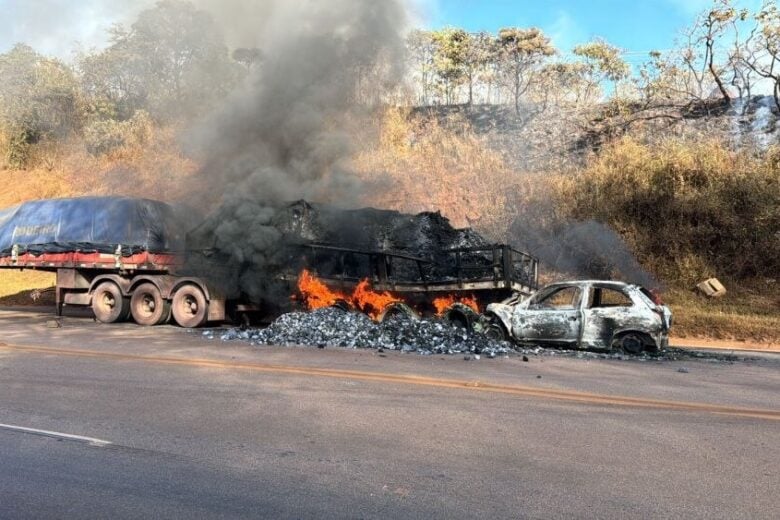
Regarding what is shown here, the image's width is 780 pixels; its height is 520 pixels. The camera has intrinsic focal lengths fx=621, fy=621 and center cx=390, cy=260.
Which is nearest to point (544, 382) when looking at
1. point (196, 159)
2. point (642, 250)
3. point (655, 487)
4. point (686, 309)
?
point (655, 487)

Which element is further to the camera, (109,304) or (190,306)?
(109,304)

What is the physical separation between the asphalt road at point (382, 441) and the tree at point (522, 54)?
26.7m

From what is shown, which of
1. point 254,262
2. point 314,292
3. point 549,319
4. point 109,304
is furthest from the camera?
point 109,304

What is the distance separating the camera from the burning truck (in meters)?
12.3

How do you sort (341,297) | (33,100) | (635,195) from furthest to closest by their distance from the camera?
(33,100), (635,195), (341,297)

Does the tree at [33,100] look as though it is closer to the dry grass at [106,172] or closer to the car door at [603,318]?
the dry grass at [106,172]

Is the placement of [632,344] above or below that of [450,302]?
below

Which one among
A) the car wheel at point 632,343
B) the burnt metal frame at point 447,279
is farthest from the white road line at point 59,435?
the car wheel at point 632,343

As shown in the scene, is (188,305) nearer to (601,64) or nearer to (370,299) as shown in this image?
(370,299)

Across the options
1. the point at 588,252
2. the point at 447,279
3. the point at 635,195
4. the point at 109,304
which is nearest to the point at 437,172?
the point at 635,195

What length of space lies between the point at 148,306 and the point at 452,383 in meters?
9.60

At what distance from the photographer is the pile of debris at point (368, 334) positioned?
409 inches

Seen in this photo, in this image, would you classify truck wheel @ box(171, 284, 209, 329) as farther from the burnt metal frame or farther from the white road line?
the white road line

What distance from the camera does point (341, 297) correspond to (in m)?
12.4
